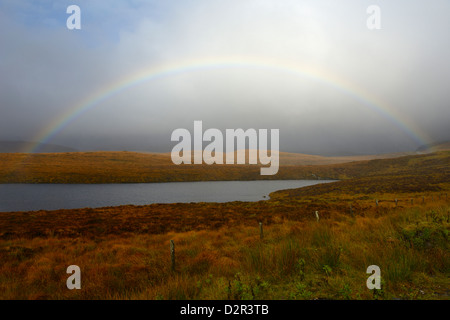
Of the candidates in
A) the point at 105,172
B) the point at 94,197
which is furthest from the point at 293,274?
the point at 105,172

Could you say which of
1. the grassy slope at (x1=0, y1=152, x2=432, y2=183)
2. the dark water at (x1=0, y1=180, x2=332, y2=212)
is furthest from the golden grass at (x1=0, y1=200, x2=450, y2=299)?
the grassy slope at (x1=0, y1=152, x2=432, y2=183)

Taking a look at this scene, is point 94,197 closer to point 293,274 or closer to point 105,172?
point 105,172

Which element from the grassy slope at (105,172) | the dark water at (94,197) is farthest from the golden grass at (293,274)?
the grassy slope at (105,172)

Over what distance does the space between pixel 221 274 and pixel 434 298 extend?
4.39m

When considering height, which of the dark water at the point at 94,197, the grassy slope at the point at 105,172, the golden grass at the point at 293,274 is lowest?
the dark water at the point at 94,197

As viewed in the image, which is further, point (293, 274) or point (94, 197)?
point (94, 197)

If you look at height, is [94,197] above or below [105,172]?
below

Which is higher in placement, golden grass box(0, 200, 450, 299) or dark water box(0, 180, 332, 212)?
golden grass box(0, 200, 450, 299)

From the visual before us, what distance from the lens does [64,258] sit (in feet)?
39.2

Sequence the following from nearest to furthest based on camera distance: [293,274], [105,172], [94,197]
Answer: [293,274] < [94,197] < [105,172]

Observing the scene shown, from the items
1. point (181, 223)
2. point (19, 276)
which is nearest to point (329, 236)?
point (19, 276)

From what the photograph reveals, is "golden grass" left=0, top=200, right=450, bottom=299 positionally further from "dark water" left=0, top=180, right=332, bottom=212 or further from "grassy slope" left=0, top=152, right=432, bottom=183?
"grassy slope" left=0, top=152, right=432, bottom=183

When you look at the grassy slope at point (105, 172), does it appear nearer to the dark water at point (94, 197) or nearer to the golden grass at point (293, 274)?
the dark water at point (94, 197)
